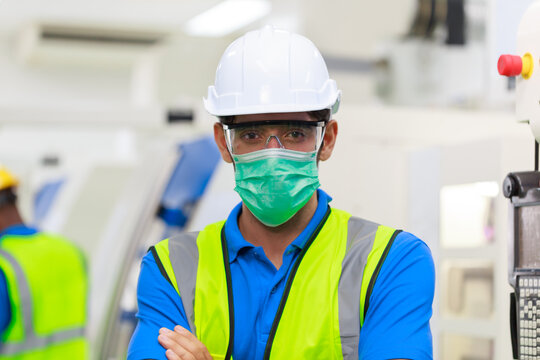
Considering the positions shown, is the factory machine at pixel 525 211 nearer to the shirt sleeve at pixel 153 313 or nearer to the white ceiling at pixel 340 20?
the shirt sleeve at pixel 153 313

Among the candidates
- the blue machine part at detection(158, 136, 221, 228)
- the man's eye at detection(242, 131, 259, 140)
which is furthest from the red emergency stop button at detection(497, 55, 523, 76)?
→ the blue machine part at detection(158, 136, 221, 228)

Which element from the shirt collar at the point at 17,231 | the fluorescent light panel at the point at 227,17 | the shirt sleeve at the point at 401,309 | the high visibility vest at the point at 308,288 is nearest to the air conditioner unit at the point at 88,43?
the fluorescent light panel at the point at 227,17

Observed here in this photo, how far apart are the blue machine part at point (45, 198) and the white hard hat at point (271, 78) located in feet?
18.6

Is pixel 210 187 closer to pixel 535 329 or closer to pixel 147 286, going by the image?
pixel 147 286

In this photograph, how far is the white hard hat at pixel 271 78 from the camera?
1750mm

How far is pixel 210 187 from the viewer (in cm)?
336

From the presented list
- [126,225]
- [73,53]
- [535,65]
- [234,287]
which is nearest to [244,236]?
[234,287]

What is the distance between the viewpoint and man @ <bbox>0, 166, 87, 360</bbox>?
11.1 feet

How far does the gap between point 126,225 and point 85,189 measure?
2.11 m

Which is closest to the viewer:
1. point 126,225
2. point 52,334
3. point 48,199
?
point 52,334

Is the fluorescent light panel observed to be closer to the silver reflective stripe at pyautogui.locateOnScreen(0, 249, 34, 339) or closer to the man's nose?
the silver reflective stripe at pyautogui.locateOnScreen(0, 249, 34, 339)

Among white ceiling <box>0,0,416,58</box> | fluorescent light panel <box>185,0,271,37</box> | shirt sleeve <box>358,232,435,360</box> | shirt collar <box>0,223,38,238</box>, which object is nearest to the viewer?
shirt sleeve <box>358,232,435,360</box>

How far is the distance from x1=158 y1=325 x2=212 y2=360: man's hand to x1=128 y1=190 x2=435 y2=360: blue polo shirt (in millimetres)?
26

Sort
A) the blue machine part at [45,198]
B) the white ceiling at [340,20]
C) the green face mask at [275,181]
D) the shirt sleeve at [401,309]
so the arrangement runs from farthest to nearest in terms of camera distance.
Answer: the white ceiling at [340,20], the blue machine part at [45,198], the green face mask at [275,181], the shirt sleeve at [401,309]
